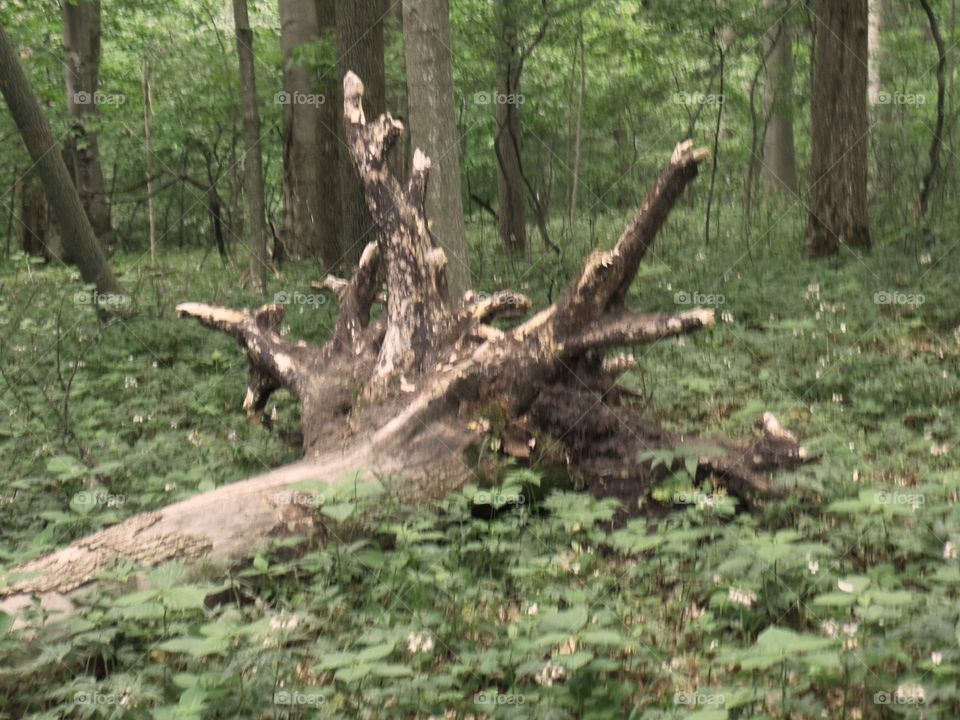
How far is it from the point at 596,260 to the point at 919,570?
256cm

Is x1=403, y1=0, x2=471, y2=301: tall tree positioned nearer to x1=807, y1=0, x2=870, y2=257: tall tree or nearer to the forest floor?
the forest floor

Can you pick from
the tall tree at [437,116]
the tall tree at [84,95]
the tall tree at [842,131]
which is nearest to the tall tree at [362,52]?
the tall tree at [437,116]

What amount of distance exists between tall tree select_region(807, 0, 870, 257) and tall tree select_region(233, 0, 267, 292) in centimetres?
650

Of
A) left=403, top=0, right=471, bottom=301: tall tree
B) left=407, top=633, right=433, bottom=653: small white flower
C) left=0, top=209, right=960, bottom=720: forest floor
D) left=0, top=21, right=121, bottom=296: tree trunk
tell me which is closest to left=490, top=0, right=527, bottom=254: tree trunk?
left=403, top=0, right=471, bottom=301: tall tree

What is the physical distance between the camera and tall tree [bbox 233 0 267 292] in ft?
37.9

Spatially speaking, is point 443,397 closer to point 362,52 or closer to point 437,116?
point 437,116

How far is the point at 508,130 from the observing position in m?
14.6

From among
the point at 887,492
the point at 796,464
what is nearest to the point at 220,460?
the point at 796,464

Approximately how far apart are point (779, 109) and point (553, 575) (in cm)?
1204

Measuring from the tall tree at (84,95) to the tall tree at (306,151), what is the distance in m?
3.62

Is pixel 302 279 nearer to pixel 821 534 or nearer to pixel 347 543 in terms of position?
pixel 347 543

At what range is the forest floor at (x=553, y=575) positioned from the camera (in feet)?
11.4

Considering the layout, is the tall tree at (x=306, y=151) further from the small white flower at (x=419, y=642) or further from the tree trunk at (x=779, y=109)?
the small white flower at (x=419, y=642)

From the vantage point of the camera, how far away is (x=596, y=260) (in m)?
6.06
